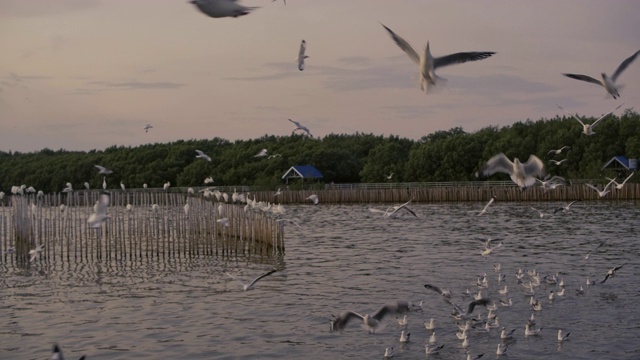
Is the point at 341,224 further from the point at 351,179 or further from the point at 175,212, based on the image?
the point at 351,179

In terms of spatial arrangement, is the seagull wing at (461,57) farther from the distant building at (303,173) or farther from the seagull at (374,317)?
the distant building at (303,173)

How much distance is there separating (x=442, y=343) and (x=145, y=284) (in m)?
9.83

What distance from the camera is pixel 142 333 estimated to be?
53.7 feet

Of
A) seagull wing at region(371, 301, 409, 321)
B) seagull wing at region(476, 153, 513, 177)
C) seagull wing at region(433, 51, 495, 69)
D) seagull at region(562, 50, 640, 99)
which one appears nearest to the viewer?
seagull wing at region(371, 301, 409, 321)

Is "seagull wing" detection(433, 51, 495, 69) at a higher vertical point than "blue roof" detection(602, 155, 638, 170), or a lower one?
higher

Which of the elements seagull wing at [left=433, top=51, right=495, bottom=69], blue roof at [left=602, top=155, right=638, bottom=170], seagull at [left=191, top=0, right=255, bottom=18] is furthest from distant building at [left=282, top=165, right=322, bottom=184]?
seagull at [left=191, top=0, right=255, bottom=18]

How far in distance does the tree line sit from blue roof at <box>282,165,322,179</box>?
53.5 inches

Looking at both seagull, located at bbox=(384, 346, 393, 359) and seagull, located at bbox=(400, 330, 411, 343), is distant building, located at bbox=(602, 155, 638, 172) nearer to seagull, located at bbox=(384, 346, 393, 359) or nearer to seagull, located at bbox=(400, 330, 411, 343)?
seagull, located at bbox=(400, 330, 411, 343)

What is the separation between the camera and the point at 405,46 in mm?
11422

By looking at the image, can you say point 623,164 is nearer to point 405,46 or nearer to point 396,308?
point 405,46

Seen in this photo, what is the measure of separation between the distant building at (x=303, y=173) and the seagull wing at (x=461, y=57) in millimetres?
67037

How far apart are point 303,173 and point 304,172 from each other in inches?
13.3

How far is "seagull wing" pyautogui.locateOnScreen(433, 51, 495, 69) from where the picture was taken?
39.6 ft

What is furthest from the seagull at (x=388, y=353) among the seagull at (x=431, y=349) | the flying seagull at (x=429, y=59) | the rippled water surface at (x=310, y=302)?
the flying seagull at (x=429, y=59)
